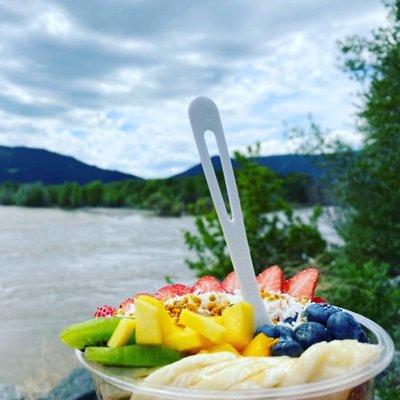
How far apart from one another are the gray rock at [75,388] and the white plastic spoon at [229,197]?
6.81ft

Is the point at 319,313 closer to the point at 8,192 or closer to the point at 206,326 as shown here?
the point at 206,326

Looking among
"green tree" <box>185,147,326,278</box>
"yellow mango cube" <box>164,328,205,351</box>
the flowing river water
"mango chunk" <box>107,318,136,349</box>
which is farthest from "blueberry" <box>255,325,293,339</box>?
"green tree" <box>185,147,326,278</box>

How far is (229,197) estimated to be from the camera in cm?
121

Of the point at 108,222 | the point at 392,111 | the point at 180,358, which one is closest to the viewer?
the point at 180,358

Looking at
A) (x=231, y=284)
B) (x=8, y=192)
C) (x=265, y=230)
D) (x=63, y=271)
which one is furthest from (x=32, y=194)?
(x=231, y=284)

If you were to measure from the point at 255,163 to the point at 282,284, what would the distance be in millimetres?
3701

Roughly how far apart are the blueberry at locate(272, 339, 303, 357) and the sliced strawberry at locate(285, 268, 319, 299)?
33cm

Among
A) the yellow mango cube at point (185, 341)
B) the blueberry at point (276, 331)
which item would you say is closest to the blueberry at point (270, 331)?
the blueberry at point (276, 331)

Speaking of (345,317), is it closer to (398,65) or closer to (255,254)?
(398,65)

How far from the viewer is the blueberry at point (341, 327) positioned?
3.72ft

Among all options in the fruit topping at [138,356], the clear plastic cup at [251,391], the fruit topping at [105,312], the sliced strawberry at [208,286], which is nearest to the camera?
the clear plastic cup at [251,391]

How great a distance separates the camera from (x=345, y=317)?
1149 millimetres

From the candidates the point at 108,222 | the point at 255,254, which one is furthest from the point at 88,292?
the point at 108,222

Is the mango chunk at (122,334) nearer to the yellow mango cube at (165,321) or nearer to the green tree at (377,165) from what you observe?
the yellow mango cube at (165,321)
